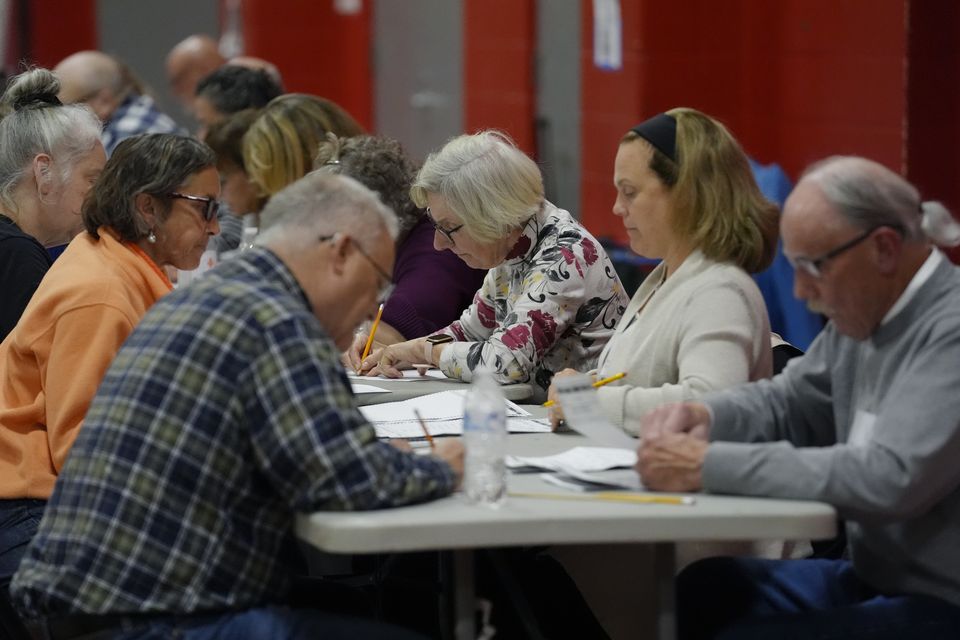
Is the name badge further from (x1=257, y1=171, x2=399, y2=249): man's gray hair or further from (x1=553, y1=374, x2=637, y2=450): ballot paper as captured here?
(x1=257, y1=171, x2=399, y2=249): man's gray hair

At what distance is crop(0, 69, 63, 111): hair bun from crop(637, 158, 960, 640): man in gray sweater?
2088 mm

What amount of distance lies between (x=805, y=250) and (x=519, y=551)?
1.15 metres

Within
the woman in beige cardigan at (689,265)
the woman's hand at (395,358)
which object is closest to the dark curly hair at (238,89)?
the woman's hand at (395,358)

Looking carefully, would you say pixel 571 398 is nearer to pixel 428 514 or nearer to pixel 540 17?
pixel 428 514

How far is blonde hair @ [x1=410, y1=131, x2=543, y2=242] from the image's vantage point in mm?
3545

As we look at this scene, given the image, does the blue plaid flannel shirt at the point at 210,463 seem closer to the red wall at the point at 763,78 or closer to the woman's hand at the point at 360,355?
the woman's hand at the point at 360,355

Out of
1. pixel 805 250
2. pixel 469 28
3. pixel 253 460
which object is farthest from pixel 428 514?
pixel 469 28

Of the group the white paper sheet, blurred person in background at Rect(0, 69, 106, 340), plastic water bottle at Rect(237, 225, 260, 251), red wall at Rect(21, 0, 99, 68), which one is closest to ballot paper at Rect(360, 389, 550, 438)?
the white paper sheet

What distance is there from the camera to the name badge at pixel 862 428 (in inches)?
91.7

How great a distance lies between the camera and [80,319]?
2838 mm

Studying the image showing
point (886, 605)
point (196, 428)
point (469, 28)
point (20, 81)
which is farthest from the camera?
point (469, 28)

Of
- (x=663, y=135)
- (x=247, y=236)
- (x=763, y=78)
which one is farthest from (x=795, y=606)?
(x=763, y=78)

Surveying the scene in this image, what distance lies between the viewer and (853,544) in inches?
96.3

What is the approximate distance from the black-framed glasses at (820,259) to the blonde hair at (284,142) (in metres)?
2.75
